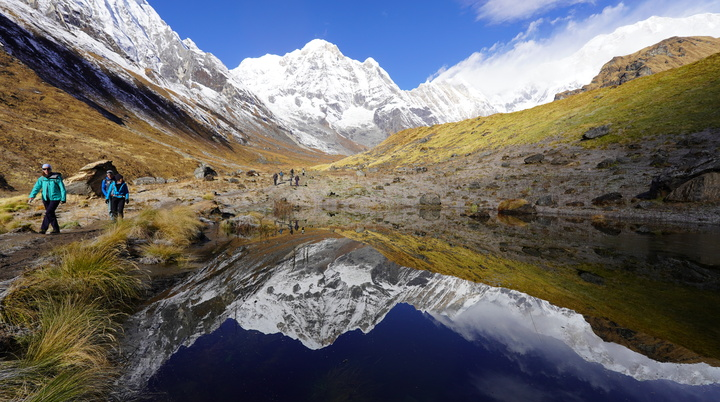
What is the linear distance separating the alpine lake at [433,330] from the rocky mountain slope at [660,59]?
139 metres

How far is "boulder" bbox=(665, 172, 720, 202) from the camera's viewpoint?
64.8ft

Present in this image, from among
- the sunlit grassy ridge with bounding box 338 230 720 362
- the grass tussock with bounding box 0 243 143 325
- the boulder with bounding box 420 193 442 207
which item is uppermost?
the boulder with bounding box 420 193 442 207

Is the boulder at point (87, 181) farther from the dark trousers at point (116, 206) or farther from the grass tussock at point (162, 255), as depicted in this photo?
the grass tussock at point (162, 255)

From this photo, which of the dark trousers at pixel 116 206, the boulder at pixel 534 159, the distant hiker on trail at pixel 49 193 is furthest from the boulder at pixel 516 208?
the distant hiker on trail at pixel 49 193

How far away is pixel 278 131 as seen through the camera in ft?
625

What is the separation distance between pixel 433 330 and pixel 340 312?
2.17 metres

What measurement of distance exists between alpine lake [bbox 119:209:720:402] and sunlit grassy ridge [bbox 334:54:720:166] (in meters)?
28.1

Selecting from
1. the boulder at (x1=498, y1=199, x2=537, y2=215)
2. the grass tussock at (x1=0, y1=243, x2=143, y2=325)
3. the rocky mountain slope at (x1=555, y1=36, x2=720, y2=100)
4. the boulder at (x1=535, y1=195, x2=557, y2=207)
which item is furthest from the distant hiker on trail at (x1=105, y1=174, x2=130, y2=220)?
the rocky mountain slope at (x1=555, y1=36, x2=720, y2=100)

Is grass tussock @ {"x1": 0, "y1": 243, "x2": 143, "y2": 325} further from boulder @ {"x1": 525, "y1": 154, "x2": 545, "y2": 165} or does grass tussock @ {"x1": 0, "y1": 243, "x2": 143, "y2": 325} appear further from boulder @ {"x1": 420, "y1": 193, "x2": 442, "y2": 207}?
boulder @ {"x1": 525, "y1": 154, "x2": 545, "y2": 165}

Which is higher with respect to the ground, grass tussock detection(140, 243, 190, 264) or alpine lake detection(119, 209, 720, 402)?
grass tussock detection(140, 243, 190, 264)

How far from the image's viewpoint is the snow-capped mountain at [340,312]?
490cm

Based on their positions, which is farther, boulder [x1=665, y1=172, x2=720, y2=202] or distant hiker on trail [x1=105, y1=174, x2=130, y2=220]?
boulder [x1=665, y1=172, x2=720, y2=202]

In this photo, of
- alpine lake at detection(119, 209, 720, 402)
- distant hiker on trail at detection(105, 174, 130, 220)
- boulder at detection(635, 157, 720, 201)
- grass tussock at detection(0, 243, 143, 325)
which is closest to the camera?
alpine lake at detection(119, 209, 720, 402)

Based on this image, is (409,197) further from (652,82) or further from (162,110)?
(162,110)
